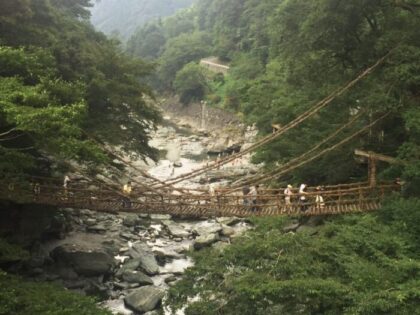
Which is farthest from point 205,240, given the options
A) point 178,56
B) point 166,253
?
point 178,56

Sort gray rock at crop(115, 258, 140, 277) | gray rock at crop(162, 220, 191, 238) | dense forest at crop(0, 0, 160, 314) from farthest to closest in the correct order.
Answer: gray rock at crop(162, 220, 191, 238) → gray rock at crop(115, 258, 140, 277) → dense forest at crop(0, 0, 160, 314)

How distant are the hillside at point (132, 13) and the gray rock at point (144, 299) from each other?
301 ft

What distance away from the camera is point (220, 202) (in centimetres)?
1113

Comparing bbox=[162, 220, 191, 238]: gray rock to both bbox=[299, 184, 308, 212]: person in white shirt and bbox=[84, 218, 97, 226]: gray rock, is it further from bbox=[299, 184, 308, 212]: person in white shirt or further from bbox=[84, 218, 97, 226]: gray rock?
bbox=[299, 184, 308, 212]: person in white shirt

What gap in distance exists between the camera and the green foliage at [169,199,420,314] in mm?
6848

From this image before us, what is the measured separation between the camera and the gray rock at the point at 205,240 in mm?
14586

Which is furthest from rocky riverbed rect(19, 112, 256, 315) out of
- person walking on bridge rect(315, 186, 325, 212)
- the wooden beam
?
the wooden beam

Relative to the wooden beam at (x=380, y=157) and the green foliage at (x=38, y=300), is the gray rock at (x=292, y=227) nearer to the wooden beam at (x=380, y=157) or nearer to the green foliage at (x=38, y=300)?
the wooden beam at (x=380, y=157)

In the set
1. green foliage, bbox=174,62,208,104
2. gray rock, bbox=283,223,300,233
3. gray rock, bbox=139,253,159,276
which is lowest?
gray rock, bbox=139,253,159,276

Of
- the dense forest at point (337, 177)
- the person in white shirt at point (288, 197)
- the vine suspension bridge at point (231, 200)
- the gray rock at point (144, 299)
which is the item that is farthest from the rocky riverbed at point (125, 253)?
the person in white shirt at point (288, 197)

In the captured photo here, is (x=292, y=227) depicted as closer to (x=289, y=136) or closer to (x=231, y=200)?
(x=231, y=200)

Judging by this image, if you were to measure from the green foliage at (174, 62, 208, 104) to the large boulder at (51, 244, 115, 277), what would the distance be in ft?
101

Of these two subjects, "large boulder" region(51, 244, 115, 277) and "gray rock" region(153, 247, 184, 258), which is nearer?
"large boulder" region(51, 244, 115, 277)

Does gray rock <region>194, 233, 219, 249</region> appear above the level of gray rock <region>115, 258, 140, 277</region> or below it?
above
